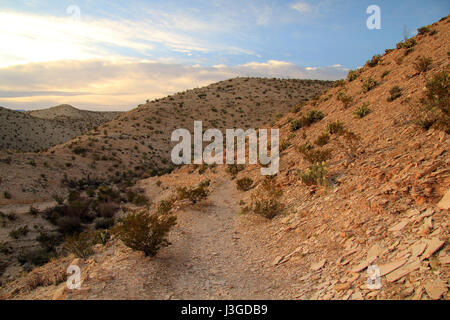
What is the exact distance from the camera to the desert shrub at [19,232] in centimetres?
1048

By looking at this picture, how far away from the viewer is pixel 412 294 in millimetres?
3285

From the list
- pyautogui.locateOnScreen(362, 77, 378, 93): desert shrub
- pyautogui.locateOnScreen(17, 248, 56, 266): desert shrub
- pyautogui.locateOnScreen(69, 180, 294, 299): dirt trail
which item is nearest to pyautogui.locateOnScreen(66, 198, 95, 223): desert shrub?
pyautogui.locateOnScreen(17, 248, 56, 266): desert shrub

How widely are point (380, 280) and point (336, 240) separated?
1.74 metres

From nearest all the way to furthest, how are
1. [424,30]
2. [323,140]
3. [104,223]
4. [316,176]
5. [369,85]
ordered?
1. [316,176]
2. [323,140]
3. [104,223]
4. [369,85]
5. [424,30]

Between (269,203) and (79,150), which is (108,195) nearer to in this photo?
(79,150)

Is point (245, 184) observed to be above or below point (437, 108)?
below

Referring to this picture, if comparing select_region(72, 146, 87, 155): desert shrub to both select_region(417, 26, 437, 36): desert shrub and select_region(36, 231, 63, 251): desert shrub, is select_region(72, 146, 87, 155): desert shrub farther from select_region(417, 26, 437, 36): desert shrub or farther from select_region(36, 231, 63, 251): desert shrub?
select_region(417, 26, 437, 36): desert shrub

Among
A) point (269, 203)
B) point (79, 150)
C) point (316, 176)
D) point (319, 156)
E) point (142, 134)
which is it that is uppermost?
point (142, 134)

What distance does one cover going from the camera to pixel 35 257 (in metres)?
9.12

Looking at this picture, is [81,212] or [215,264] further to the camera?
[81,212]

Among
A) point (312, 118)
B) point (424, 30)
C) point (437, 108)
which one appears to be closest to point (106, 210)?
point (312, 118)

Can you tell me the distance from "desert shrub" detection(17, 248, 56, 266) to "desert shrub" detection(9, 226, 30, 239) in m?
1.40

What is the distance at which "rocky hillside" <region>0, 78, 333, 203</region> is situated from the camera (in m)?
17.5

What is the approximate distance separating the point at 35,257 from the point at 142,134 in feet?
78.0
